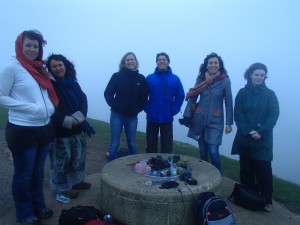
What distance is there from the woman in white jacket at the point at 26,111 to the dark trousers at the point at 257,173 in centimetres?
345

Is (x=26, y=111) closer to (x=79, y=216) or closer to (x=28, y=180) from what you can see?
(x=28, y=180)

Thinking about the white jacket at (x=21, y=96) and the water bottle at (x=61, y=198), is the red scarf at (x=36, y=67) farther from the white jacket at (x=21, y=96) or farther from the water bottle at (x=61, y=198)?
the water bottle at (x=61, y=198)

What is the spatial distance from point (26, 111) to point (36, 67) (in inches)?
26.0

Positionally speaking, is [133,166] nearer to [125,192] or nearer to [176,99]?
[125,192]

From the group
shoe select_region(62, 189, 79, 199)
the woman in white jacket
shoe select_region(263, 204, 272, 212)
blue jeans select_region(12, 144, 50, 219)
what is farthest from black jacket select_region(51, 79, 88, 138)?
shoe select_region(263, 204, 272, 212)

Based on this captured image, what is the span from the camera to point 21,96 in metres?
3.99

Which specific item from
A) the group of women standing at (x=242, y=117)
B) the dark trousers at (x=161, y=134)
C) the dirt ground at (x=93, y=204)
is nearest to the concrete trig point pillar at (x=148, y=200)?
the dirt ground at (x=93, y=204)

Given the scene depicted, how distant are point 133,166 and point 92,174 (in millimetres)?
1835

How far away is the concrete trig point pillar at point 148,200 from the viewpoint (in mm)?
4180

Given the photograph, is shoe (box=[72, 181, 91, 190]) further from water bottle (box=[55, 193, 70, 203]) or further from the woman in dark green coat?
the woman in dark green coat

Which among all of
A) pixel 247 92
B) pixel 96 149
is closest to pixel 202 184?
pixel 247 92


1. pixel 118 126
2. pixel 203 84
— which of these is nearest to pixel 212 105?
pixel 203 84

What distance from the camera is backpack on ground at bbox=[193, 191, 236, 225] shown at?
12.9 ft

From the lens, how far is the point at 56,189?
5.31m
